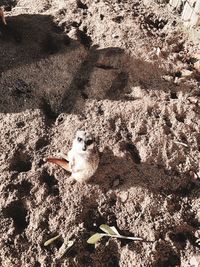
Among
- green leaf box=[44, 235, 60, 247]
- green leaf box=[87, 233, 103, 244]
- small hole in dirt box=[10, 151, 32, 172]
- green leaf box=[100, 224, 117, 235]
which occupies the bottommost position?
green leaf box=[44, 235, 60, 247]

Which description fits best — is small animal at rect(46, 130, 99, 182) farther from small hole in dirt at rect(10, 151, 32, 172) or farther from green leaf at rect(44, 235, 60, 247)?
green leaf at rect(44, 235, 60, 247)

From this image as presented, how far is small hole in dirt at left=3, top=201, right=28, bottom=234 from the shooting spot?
8.11 feet

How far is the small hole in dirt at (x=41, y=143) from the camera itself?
2.78 meters

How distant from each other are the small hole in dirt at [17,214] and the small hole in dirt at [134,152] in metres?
0.86

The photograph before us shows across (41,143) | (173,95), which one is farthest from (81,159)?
(173,95)

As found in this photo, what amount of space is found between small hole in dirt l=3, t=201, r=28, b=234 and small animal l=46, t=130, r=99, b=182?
1.21 feet

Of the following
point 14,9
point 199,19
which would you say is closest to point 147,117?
point 199,19

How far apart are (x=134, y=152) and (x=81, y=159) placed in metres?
0.50

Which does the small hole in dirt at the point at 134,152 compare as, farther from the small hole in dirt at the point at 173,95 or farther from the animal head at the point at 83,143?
the small hole in dirt at the point at 173,95

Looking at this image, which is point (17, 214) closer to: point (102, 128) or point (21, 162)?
point (21, 162)

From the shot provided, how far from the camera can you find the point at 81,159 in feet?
8.13

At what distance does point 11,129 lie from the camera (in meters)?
2.83

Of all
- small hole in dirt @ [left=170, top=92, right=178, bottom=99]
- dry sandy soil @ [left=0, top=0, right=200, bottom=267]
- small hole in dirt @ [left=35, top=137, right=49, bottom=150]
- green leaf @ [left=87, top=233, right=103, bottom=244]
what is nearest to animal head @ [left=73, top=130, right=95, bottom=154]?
dry sandy soil @ [left=0, top=0, right=200, bottom=267]

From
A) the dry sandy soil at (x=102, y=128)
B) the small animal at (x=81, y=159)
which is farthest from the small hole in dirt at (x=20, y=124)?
the small animal at (x=81, y=159)
